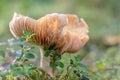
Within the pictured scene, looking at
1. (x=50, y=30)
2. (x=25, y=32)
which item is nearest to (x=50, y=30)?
(x=50, y=30)

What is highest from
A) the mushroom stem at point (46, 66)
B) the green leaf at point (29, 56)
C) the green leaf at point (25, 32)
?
the green leaf at point (25, 32)

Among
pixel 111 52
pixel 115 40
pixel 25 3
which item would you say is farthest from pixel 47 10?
pixel 111 52

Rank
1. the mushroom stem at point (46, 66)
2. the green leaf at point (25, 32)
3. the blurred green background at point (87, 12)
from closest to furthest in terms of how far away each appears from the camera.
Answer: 1. the green leaf at point (25, 32)
2. the mushroom stem at point (46, 66)
3. the blurred green background at point (87, 12)

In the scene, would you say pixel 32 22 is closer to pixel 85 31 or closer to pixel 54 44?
pixel 54 44

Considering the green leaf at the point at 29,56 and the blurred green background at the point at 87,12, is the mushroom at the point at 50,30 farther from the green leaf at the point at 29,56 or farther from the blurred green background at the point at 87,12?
the blurred green background at the point at 87,12

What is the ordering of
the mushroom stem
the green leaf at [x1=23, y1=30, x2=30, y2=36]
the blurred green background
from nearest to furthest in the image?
the green leaf at [x1=23, y1=30, x2=30, y2=36]
the mushroom stem
the blurred green background

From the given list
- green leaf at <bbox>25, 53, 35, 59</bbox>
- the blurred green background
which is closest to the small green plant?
green leaf at <bbox>25, 53, 35, 59</bbox>

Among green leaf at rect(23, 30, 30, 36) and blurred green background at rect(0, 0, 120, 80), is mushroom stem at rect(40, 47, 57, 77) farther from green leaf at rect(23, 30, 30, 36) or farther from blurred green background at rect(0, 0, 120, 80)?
blurred green background at rect(0, 0, 120, 80)

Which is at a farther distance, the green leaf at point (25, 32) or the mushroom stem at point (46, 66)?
the mushroom stem at point (46, 66)

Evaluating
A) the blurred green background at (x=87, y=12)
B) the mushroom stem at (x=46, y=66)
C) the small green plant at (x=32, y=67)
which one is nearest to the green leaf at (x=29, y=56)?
the small green plant at (x=32, y=67)
